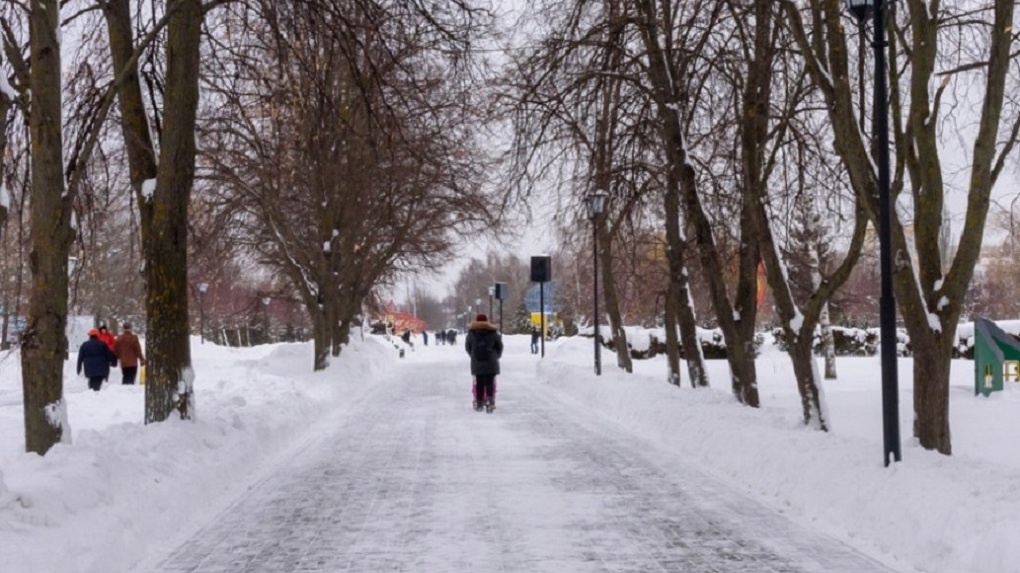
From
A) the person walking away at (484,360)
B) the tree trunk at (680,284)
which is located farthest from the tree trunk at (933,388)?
the person walking away at (484,360)

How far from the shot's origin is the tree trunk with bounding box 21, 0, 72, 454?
29.7 ft

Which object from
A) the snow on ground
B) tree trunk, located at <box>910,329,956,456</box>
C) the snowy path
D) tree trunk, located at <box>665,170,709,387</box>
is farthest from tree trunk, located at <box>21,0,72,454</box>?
tree trunk, located at <box>665,170,709,387</box>

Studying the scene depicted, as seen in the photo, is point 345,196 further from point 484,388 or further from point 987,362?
point 987,362

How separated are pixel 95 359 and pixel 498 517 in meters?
17.0

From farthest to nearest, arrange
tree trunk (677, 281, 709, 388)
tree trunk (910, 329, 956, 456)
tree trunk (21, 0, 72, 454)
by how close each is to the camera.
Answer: tree trunk (677, 281, 709, 388) → tree trunk (910, 329, 956, 456) → tree trunk (21, 0, 72, 454)

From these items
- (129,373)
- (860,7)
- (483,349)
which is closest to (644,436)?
(483,349)

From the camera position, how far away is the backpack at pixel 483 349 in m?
18.8

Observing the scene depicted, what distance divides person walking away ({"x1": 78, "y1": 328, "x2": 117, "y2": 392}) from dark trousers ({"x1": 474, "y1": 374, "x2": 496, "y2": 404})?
9.12 metres

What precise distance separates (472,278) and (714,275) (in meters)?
141

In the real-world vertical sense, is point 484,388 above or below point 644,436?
above

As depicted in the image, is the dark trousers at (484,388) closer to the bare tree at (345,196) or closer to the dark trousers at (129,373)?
the bare tree at (345,196)

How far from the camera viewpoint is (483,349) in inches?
742

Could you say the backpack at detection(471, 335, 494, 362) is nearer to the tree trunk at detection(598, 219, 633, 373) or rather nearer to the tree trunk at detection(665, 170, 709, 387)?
the tree trunk at detection(665, 170, 709, 387)

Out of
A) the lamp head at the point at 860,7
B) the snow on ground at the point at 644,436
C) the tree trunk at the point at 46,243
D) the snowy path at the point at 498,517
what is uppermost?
the lamp head at the point at 860,7
